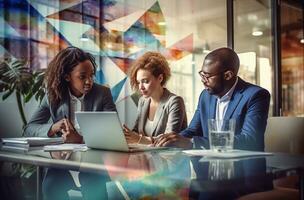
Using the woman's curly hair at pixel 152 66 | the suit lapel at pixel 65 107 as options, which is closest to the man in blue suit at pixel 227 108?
the woman's curly hair at pixel 152 66

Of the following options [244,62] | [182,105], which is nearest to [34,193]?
[182,105]

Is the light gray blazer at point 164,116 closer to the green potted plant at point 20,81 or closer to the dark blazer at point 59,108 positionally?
the dark blazer at point 59,108

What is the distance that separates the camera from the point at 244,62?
368cm

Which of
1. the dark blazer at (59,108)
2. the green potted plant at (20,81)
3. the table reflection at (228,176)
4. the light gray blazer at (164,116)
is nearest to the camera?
the table reflection at (228,176)

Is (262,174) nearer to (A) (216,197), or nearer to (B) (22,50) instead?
(A) (216,197)

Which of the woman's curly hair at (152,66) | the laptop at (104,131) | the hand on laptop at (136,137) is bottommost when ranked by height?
the hand on laptop at (136,137)

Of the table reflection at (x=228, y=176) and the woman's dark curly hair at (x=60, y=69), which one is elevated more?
the woman's dark curly hair at (x=60, y=69)

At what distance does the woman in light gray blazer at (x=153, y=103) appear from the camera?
270cm

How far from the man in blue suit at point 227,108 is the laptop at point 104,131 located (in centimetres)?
30

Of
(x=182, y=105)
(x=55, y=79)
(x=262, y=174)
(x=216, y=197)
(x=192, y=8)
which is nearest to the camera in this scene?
(x=262, y=174)

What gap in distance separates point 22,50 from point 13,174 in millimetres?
723

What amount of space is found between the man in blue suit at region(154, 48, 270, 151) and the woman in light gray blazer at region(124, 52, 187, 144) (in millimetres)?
285

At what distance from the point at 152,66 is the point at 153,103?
27 cm

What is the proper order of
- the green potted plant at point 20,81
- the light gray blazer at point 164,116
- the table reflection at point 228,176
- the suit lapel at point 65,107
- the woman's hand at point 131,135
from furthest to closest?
the light gray blazer at point 164,116
the woman's hand at point 131,135
the suit lapel at point 65,107
the green potted plant at point 20,81
the table reflection at point 228,176
